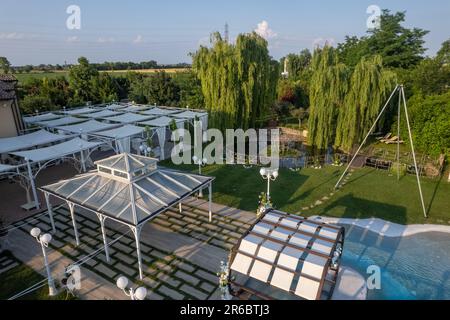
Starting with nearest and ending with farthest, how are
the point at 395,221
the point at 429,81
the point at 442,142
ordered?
the point at 395,221 → the point at 442,142 → the point at 429,81

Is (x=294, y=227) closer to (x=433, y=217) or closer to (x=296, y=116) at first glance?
(x=433, y=217)

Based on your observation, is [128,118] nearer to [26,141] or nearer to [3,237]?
[26,141]

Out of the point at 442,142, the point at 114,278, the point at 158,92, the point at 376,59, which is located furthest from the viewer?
the point at 158,92

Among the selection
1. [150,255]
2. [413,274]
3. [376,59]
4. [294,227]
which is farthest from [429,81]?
[150,255]

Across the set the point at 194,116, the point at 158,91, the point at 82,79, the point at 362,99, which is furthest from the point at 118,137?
the point at 82,79

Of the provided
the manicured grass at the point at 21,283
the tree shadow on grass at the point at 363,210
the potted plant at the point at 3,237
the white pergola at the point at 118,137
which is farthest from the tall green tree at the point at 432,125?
the potted plant at the point at 3,237

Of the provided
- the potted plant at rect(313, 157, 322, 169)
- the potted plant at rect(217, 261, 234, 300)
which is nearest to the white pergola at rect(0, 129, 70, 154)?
the potted plant at rect(217, 261, 234, 300)

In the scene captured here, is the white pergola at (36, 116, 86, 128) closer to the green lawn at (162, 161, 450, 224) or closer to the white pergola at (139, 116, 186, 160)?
the white pergola at (139, 116, 186, 160)

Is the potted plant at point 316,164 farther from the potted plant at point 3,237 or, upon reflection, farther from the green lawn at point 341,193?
the potted plant at point 3,237
